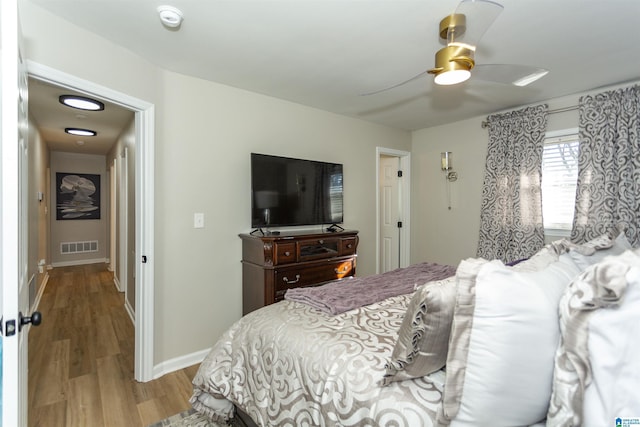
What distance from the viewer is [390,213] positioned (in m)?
4.78

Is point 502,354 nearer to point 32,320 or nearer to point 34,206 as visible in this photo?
point 32,320

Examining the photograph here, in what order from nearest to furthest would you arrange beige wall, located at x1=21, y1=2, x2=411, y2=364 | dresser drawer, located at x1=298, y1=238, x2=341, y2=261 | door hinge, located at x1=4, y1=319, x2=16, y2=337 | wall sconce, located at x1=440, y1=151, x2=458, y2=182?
door hinge, located at x1=4, y1=319, x2=16, y2=337 → beige wall, located at x1=21, y1=2, x2=411, y2=364 → dresser drawer, located at x1=298, y1=238, x2=341, y2=261 → wall sconce, located at x1=440, y1=151, x2=458, y2=182

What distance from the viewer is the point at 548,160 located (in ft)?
10.8

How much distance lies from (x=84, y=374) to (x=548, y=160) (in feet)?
15.5

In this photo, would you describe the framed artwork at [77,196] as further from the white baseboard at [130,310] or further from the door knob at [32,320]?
the door knob at [32,320]

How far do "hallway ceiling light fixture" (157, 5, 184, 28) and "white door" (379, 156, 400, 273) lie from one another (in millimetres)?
3457

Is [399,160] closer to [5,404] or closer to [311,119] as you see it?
[311,119]

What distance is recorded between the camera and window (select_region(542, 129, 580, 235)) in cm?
314

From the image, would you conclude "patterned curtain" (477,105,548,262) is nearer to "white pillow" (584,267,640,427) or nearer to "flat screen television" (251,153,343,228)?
"flat screen television" (251,153,343,228)

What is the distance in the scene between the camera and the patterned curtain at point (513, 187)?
127 inches

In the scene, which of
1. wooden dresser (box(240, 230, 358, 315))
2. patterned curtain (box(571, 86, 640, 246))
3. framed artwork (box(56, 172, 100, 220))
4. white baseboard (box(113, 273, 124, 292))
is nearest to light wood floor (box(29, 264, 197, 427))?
white baseboard (box(113, 273, 124, 292))

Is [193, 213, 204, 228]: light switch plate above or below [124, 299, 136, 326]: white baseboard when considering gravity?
above

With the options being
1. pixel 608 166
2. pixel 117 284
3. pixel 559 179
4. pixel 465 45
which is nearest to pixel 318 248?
pixel 465 45

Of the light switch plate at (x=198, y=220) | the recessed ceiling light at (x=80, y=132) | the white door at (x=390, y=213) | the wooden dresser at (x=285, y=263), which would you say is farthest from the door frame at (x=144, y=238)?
the white door at (x=390, y=213)
